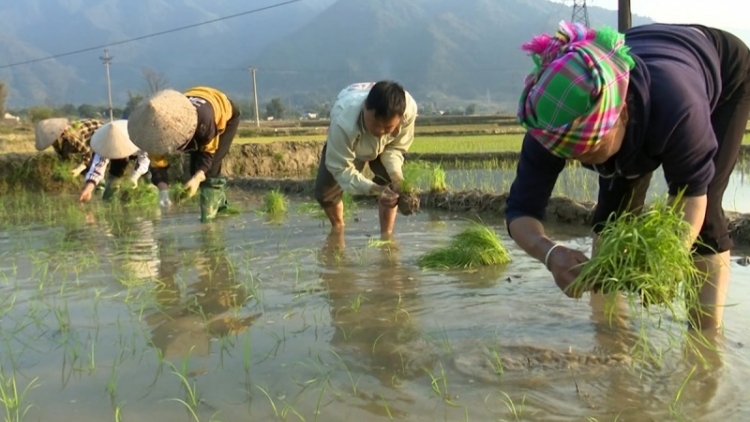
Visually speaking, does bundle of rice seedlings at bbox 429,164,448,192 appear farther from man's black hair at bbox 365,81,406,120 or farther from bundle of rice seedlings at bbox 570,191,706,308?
bundle of rice seedlings at bbox 570,191,706,308

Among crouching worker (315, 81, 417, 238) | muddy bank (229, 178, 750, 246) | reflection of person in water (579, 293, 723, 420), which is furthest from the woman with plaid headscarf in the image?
muddy bank (229, 178, 750, 246)

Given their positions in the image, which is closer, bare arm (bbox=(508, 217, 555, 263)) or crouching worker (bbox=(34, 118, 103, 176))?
bare arm (bbox=(508, 217, 555, 263))

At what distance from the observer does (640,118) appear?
187cm

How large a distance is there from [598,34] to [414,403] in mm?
1133

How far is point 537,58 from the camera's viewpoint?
1.94 metres

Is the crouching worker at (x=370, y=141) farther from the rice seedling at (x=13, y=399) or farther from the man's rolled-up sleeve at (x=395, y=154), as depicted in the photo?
the rice seedling at (x=13, y=399)

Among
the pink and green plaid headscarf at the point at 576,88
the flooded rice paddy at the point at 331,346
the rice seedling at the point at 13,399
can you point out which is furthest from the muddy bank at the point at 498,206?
the rice seedling at the point at 13,399

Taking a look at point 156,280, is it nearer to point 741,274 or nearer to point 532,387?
point 532,387

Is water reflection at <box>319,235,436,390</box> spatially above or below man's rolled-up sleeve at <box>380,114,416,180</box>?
below

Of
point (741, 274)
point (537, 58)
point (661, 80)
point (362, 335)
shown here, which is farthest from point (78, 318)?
point (741, 274)

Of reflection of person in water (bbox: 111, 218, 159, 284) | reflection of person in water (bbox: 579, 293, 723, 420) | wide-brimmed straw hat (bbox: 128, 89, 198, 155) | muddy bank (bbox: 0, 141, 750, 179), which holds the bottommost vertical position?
muddy bank (bbox: 0, 141, 750, 179)

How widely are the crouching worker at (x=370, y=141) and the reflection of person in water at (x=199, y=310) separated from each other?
0.90 m

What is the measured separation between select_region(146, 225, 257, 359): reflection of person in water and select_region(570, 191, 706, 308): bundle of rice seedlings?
1.36 metres

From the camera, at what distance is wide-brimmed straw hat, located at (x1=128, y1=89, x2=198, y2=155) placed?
4492mm
